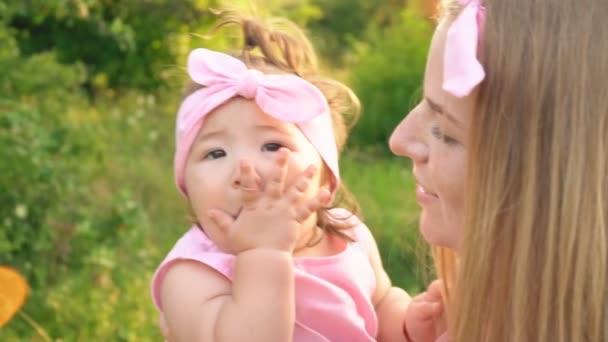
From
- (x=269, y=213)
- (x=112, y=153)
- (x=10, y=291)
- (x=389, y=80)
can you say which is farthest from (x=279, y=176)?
(x=389, y=80)

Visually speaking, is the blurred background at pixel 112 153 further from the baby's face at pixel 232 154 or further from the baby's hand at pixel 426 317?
the baby's face at pixel 232 154

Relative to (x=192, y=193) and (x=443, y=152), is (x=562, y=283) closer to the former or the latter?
(x=443, y=152)

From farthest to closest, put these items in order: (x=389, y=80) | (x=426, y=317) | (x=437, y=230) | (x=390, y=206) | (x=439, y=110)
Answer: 1. (x=389, y=80)
2. (x=390, y=206)
3. (x=426, y=317)
4. (x=437, y=230)
5. (x=439, y=110)

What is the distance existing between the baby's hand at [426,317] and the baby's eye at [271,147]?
1.51ft

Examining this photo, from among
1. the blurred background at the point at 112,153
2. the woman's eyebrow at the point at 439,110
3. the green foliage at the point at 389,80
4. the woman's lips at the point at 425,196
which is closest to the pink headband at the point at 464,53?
the woman's eyebrow at the point at 439,110

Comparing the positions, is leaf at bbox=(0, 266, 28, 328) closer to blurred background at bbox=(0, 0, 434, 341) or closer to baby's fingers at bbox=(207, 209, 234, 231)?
blurred background at bbox=(0, 0, 434, 341)

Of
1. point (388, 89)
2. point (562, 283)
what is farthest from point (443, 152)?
point (388, 89)

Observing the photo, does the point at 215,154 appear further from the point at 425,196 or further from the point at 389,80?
the point at 389,80

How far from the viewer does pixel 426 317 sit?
7.82ft

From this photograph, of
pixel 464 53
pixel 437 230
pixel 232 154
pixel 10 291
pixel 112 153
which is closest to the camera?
pixel 464 53

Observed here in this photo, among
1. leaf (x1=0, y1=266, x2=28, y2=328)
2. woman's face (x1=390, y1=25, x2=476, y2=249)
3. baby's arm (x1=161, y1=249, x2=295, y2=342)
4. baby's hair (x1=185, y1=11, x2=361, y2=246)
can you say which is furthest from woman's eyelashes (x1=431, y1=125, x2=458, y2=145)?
leaf (x1=0, y1=266, x2=28, y2=328)

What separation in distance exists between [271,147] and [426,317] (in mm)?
499

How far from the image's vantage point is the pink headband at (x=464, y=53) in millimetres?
1769

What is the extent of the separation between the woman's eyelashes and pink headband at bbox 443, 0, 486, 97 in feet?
0.50
